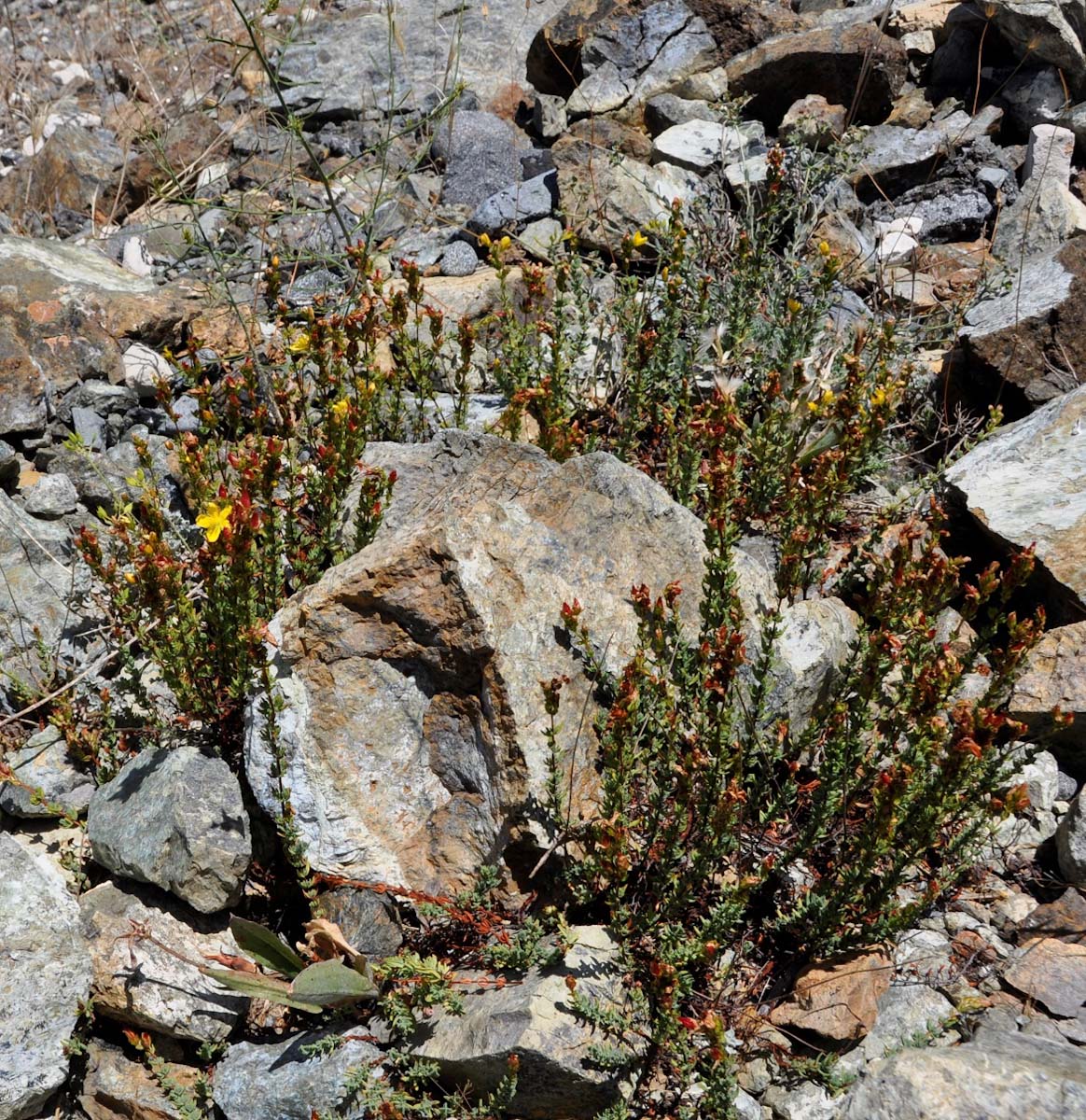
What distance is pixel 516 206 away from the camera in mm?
6605

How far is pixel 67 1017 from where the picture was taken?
3.38 meters

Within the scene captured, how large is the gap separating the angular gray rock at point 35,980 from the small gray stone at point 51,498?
1686 millimetres

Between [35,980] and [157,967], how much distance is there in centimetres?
36

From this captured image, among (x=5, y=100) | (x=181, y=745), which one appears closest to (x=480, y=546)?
(x=181, y=745)

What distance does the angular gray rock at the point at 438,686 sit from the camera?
359cm

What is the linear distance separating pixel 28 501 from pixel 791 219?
14.0 feet

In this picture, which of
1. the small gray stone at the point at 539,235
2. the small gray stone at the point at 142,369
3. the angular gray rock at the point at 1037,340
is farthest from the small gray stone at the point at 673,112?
the small gray stone at the point at 142,369

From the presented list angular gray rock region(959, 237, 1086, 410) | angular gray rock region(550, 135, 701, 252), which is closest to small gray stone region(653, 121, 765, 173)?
angular gray rock region(550, 135, 701, 252)

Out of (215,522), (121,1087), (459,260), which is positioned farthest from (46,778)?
(459,260)

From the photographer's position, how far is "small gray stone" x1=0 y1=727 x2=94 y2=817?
392 centimetres

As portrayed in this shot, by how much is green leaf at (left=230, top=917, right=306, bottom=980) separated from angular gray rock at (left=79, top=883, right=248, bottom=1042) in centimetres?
18

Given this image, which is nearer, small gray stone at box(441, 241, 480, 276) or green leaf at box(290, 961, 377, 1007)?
green leaf at box(290, 961, 377, 1007)

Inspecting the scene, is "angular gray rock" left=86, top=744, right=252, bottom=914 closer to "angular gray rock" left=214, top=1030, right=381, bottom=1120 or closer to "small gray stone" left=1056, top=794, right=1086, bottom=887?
"angular gray rock" left=214, top=1030, right=381, bottom=1120

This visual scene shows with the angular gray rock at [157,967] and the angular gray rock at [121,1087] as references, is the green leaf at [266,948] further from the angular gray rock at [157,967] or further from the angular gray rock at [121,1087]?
the angular gray rock at [121,1087]
